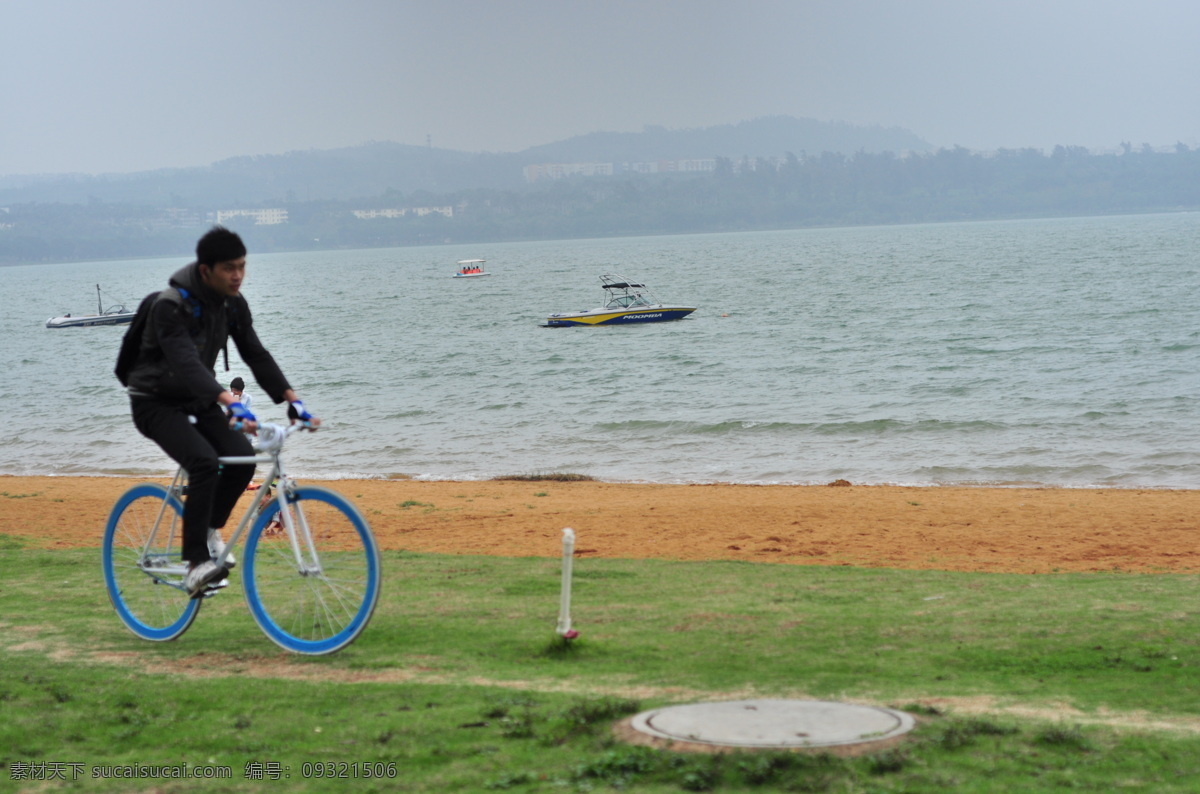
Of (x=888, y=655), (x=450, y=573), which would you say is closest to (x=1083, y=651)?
(x=888, y=655)

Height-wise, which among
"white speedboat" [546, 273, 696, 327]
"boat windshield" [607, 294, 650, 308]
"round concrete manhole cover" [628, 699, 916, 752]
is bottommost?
"white speedboat" [546, 273, 696, 327]

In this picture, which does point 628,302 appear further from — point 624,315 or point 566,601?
point 566,601

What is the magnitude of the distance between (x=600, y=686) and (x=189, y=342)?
2520mm

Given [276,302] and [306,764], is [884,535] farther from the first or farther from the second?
[276,302]

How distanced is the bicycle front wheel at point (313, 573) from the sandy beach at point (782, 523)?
586cm

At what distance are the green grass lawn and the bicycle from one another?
6.7 inches

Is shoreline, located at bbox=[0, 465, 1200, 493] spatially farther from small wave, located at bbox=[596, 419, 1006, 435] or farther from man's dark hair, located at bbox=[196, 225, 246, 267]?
man's dark hair, located at bbox=[196, 225, 246, 267]

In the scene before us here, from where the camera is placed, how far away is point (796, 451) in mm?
25906

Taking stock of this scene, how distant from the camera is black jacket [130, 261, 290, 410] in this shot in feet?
19.0

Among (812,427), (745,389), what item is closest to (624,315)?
(745,389)

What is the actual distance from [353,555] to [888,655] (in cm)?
273

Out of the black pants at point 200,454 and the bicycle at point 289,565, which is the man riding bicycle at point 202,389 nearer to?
the black pants at point 200,454

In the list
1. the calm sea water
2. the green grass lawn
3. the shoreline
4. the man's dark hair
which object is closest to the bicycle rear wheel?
the green grass lawn

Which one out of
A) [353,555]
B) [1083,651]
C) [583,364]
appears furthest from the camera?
[583,364]
